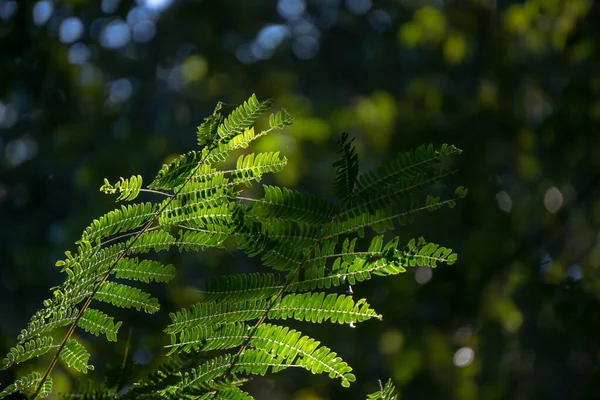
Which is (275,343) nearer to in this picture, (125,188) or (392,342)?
(125,188)

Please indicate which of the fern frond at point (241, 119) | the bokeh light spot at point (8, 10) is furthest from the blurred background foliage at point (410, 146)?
the fern frond at point (241, 119)

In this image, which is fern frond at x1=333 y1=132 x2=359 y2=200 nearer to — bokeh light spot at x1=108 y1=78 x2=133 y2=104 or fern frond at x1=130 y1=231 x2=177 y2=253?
fern frond at x1=130 y1=231 x2=177 y2=253

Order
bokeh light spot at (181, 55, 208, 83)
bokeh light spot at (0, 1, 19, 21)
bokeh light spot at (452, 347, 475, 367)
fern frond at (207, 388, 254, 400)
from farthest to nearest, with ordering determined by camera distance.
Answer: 1. bokeh light spot at (181, 55, 208, 83)
2. bokeh light spot at (452, 347, 475, 367)
3. bokeh light spot at (0, 1, 19, 21)
4. fern frond at (207, 388, 254, 400)

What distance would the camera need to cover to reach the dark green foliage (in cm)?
50

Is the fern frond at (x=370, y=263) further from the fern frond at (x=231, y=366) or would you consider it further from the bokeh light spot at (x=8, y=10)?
the bokeh light spot at (x=8, y=10)

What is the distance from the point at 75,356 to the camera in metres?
0.56

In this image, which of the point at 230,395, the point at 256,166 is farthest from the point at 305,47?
the point at 230,395

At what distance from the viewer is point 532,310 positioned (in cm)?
336

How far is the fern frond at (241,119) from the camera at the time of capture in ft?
1.77

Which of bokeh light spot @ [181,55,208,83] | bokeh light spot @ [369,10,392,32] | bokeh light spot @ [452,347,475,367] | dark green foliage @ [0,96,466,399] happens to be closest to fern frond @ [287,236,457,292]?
dark green foliage @ [0,96,466,399]

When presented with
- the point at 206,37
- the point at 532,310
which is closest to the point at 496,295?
the point at 532,310

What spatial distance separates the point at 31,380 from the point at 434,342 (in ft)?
7.29

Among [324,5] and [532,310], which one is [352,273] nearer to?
[532,310]

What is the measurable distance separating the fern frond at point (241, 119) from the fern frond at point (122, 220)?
8cm
